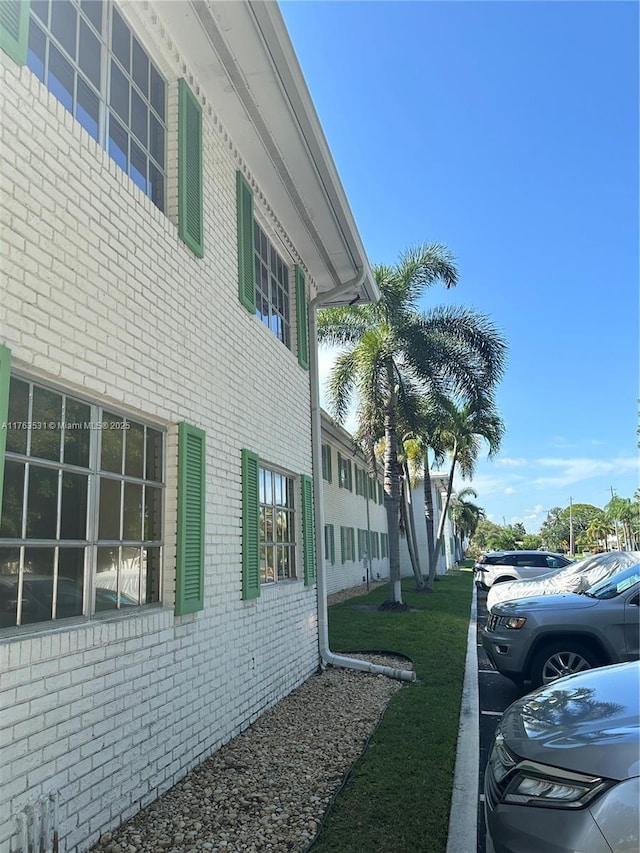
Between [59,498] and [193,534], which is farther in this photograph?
[193,534]

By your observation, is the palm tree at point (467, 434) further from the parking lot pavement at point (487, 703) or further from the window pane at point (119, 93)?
the window pane at point (119, 93)

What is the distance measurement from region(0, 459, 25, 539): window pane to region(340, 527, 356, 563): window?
751 inches

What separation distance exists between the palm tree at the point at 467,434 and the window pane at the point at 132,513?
13.9 m

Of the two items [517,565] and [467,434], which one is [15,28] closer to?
[517,565]

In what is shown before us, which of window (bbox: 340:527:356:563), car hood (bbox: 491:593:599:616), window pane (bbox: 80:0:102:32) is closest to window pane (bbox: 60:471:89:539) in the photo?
window pane (bbox: 80:0:102:32)

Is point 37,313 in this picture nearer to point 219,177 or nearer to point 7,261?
point 7,261

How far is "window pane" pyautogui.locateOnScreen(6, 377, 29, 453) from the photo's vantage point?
321 centimetres

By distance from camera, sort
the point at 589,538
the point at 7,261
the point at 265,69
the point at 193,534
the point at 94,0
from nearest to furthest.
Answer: the point at 7,261 → the point at 94,0 → the point at 193,534 → the point at 265,69 → the point at 589,538

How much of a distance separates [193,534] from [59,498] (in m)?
1.51

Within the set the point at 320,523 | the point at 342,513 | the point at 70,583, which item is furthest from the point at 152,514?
the point at 342,513

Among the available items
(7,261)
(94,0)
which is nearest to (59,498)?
(7,261)

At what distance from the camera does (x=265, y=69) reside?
551 centimetres

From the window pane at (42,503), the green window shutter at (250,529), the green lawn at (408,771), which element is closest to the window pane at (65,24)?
the window pane at (42,503)

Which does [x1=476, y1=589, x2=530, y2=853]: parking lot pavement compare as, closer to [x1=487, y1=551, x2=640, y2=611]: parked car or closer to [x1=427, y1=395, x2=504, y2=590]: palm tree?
[x1=487, y1=551, x2=640, y2=611]: parked car
